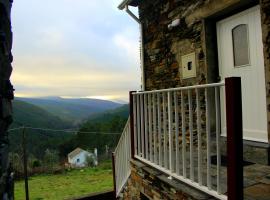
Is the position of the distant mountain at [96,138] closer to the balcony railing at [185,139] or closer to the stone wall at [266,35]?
the balcony railing at [185,139]

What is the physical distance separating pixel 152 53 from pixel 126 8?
4.42ft

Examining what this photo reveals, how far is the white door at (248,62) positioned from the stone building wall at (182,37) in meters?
0.17

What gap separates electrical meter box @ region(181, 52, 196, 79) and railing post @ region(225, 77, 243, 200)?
2998 millimetres

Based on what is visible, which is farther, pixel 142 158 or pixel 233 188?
pixel 142 158

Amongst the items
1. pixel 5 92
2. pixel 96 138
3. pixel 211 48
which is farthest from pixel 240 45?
pixel 96 138

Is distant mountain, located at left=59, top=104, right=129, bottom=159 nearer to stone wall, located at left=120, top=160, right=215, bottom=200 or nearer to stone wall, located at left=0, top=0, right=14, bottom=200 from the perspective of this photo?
stone wall, located at left=120, top=160, right=215, bottom=200

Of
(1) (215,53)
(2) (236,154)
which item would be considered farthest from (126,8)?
(2) (236,154)

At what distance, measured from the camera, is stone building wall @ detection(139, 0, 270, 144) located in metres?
4.37

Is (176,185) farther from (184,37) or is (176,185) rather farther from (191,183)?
(184,37)

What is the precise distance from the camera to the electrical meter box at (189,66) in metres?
5.10

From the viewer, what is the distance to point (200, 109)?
272cm

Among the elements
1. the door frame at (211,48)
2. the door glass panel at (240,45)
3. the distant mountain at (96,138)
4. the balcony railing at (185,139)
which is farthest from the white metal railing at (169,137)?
the distant mountain at (96,138)

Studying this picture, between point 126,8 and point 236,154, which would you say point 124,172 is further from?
point 126,8

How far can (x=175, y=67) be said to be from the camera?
225 inches
